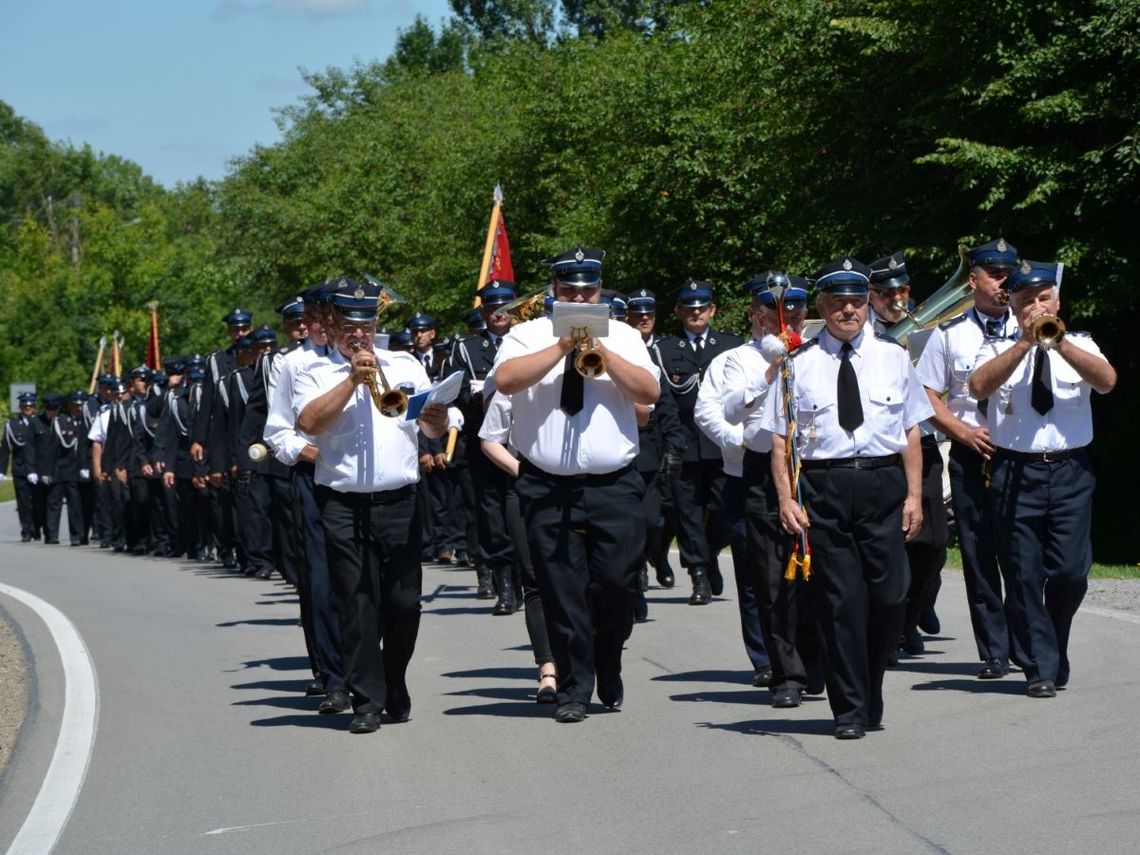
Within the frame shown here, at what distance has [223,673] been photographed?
1220 centimetres

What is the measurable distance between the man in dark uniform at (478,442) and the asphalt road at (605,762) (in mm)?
1899

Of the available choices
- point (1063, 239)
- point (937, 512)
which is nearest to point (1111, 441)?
point (1063, 239)

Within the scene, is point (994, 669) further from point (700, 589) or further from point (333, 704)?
point (700, 589)

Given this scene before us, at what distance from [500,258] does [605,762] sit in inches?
523

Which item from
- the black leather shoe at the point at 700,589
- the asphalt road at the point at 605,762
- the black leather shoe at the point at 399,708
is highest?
the black leather shoe at the point at 700,589

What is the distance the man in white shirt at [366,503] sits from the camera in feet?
30.9

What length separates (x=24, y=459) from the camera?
30203mm

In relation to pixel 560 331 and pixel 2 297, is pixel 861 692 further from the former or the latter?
pixel 2 297

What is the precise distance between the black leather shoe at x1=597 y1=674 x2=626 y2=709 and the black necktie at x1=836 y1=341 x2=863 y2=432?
1876 mm

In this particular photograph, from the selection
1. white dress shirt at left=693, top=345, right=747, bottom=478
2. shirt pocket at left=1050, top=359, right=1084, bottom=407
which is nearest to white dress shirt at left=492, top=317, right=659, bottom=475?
white dress shirt at left=693, top=345, right=747, bottom=478

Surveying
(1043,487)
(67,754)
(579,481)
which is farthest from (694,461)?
(67,754)

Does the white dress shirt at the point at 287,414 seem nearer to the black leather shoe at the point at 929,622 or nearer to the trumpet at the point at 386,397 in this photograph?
the trumpet at the point at 386,397

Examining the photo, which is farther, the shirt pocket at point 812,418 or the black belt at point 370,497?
the black belt at point 370,497

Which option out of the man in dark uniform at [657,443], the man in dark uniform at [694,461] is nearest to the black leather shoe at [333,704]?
the man in dark uniform at [657,443]
